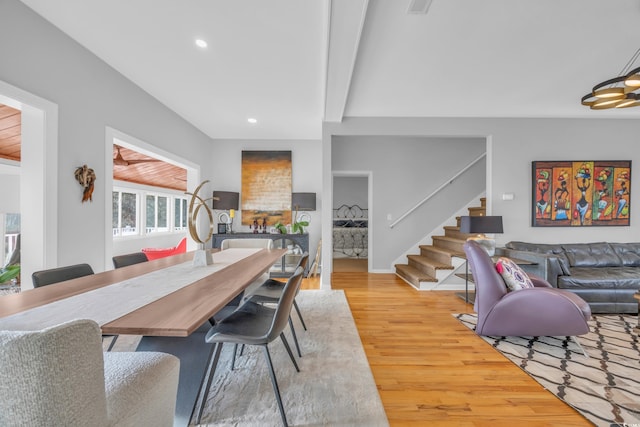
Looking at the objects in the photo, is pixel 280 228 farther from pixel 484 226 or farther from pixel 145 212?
pixel 145 212

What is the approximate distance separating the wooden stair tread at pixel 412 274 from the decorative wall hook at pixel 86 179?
4.15 metres

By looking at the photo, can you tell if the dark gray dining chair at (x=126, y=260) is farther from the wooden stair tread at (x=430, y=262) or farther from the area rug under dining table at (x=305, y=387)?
the wooden stair tread at (x=430, y=262)

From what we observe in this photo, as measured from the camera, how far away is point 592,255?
3723 millimetres

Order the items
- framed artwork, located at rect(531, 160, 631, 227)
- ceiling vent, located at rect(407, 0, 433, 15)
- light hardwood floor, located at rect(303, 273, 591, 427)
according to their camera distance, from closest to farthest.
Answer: light hardwood floor, located at rect(303, 273, 591, 427) → ceiling vent, located at rect(407, 0, 433, 15) → framed artwork, located at rect(531, 160, 631, 227)

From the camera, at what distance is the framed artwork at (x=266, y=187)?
538 cm

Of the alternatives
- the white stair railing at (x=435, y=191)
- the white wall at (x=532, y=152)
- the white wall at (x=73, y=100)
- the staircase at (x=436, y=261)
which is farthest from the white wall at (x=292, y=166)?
the white wall at (x=73, y=100)

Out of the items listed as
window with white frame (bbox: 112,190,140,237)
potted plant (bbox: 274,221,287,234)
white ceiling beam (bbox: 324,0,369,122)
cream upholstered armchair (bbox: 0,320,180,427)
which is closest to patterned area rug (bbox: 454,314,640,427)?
cream upholstered armchair (bbox: 0,320,180,427)

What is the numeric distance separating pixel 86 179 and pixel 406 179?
4.89 m

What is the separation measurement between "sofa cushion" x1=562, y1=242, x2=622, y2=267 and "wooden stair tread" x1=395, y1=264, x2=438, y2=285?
176 cm

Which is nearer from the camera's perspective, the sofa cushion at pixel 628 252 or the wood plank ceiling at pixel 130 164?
the wood plank ceiling at pixel 130 164

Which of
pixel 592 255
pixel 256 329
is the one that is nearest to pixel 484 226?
pixel 592 255

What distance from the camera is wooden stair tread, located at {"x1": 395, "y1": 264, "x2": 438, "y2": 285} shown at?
13.9 ft

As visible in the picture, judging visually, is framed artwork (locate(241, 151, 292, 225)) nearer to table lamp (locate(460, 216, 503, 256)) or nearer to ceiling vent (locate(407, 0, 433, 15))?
table lamp (locate(460, 216, 503, 256))

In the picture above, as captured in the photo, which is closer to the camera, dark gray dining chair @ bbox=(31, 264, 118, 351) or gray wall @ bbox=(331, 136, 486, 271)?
dark gray dining chair @ bbox=(31, 264, 118, 351)
